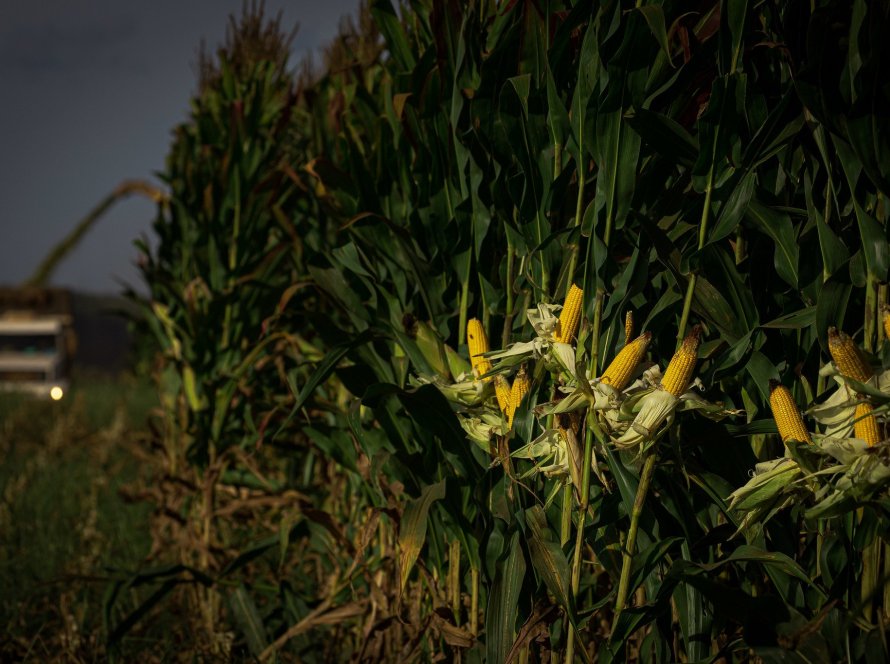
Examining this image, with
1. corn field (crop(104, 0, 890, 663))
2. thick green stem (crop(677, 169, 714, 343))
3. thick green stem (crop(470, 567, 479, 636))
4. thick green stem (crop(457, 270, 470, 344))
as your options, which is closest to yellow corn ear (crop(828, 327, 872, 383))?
corn field (crop(104, 0, 890, 663))

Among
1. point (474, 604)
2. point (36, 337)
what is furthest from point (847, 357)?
point (36, 337)

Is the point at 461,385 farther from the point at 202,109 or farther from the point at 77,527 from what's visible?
the point at 77,527

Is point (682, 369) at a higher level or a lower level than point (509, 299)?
lower

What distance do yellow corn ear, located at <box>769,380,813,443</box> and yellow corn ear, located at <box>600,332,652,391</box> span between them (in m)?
0.24

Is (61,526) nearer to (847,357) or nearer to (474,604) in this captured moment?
(474,604)

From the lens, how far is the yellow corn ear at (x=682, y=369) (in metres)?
1.22

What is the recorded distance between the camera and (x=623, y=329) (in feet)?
4.77

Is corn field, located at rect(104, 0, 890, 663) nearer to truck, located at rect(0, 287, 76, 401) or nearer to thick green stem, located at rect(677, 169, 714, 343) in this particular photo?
thick green stem, located at rect(677, 169, 714, 343)

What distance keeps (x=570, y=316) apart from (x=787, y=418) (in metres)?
0.41

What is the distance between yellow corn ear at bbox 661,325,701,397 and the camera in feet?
4.01

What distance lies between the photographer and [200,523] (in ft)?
9.15

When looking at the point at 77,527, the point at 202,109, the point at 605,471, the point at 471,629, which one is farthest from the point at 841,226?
the point at 77,527

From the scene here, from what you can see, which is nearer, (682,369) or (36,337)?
(682,369)

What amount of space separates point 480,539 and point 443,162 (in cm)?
92
